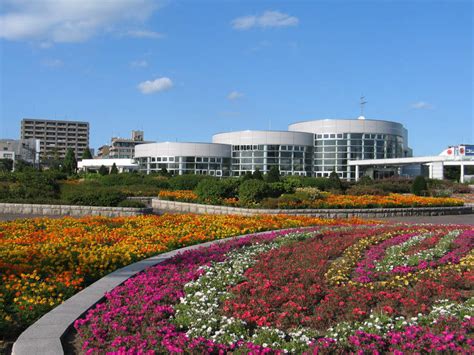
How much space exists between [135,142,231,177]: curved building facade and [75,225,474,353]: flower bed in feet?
207

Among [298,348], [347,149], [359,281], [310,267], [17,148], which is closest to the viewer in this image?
[298,348]

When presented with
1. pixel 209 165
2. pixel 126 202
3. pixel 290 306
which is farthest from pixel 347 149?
pixel 290 306

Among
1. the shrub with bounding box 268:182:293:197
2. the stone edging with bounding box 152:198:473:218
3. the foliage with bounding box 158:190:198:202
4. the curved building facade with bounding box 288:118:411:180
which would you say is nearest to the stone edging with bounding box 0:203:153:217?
the stone edging with bounding box 152:198:473:218

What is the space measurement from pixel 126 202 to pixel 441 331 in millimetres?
16337

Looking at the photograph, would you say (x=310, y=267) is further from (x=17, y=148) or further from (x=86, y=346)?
(x=17, y=148)

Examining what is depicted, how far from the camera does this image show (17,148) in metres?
143

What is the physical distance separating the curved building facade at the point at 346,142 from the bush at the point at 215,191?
Answer: 160 ft

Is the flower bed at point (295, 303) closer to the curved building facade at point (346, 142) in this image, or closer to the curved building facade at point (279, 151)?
the curved building facade at point (279, 151)

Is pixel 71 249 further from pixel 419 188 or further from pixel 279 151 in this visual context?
pixel 279 151

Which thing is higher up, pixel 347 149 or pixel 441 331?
pixel 347 149

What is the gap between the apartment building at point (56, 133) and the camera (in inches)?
6796

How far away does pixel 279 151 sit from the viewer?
69.6 meters

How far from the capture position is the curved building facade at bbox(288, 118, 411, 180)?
69.4 metres

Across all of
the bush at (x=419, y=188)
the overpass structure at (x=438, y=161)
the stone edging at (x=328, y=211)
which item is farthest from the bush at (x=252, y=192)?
the overpass structure at (x=438, y=161)
